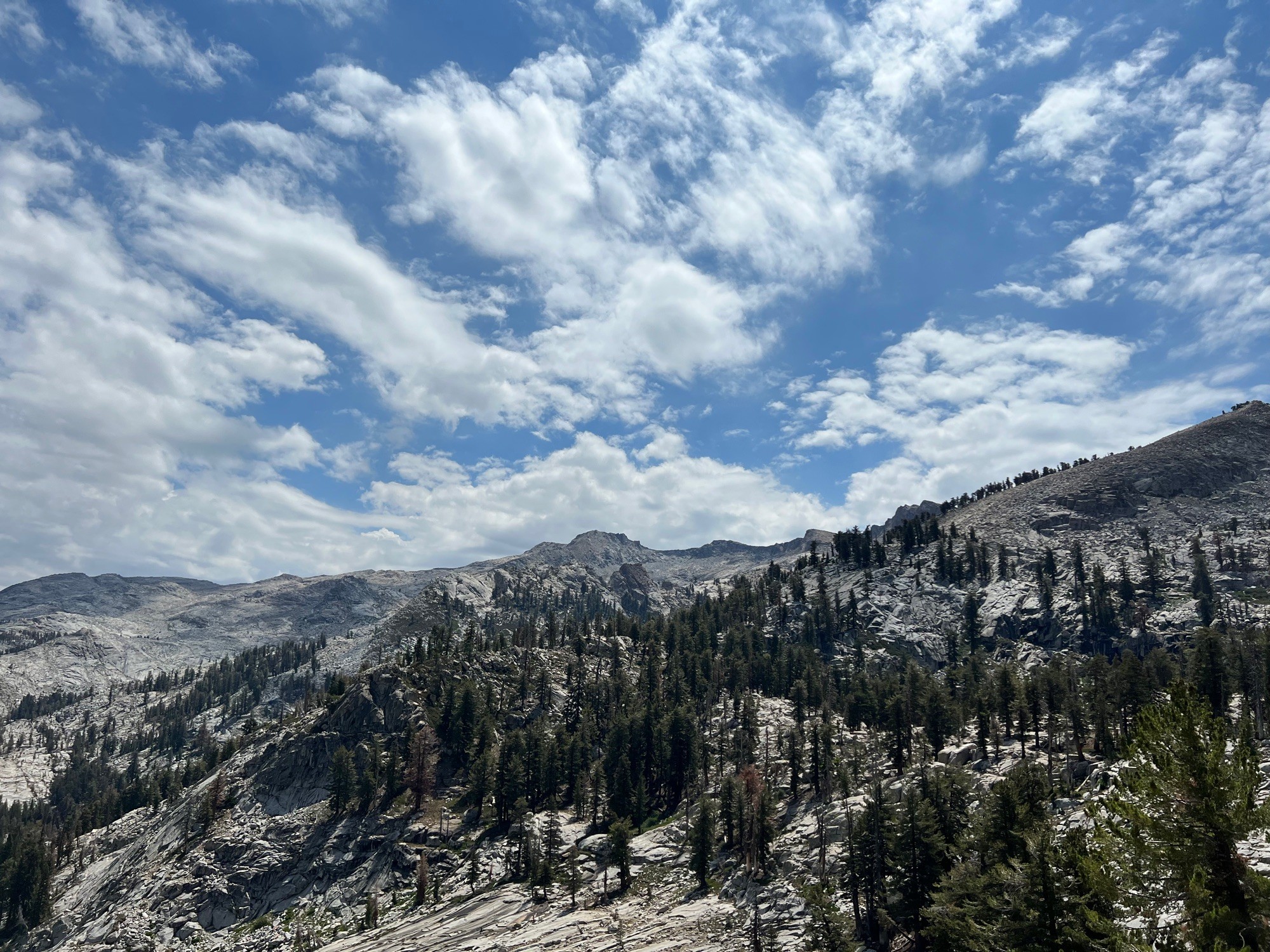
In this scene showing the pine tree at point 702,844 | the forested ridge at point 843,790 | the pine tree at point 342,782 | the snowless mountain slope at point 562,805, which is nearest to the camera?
the forested ridge at point 843,790

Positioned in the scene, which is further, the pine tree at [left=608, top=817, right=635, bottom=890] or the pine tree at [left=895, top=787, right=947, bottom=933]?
the pine tree at [left=608, top=817, right=635, bottom=890]

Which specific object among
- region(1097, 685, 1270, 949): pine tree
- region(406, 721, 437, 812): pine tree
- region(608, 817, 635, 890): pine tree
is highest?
region(1097, 685, 1270, 949): pine tree

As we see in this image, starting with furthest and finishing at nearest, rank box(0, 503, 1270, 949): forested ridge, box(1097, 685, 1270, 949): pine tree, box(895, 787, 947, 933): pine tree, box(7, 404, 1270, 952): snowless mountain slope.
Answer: box(7, 404, 1270, 952): snowless mountain slope → box(895, 787, 947, 933): pine tree → box(0, 503, 1270, 949): forested ridge → box(1097, 685, 1270, 949): pine tree

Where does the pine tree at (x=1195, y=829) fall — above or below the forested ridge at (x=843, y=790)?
above

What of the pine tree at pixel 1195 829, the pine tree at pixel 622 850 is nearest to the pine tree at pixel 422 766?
Answer: the pine tree at pixel 622 850

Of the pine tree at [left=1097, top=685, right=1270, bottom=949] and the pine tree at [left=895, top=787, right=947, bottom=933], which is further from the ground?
the pine tree at [left=1097, top=685, right=1270, bottom=949]

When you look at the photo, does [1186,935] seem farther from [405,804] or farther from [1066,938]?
[405,804]

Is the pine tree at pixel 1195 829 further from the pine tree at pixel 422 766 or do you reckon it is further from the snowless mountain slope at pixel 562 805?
the pine tree at pixel 422 766

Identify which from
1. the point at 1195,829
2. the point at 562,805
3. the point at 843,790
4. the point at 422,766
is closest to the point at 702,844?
the point at 843,790

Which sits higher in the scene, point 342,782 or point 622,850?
point 342,782

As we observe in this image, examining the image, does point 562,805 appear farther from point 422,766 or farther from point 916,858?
point 916,858

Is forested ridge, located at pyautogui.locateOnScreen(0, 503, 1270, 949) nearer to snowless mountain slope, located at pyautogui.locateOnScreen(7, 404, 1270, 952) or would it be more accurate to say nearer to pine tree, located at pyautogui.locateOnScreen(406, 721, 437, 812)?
pine tree, located at pyautogui.locateOnScreen(406, 721, 437, 812)

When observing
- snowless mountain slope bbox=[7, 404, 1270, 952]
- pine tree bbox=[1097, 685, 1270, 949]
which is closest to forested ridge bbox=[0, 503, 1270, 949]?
pine tree bbox=[1097, 685, 1270, 949]

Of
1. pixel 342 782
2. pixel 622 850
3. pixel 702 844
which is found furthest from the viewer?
pixel 342 782
